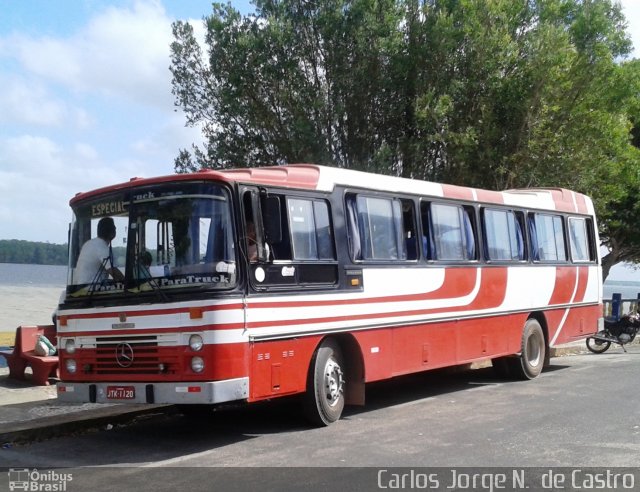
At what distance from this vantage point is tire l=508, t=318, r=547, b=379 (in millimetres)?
13867

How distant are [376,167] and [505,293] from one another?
4614mm

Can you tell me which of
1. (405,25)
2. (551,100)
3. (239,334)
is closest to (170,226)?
(239,334)

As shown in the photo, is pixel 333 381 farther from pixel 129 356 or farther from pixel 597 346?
pixel 597 346

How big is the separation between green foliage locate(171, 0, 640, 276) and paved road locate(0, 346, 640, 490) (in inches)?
271

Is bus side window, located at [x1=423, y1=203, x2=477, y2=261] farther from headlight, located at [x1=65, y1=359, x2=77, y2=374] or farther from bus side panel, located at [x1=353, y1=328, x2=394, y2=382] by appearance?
headlight, located at [x1=65, y1=359, x2=77, y2=374]

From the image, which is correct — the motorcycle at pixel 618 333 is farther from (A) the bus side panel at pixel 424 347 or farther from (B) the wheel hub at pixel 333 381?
(B) the wheel hub at pixel 333 381

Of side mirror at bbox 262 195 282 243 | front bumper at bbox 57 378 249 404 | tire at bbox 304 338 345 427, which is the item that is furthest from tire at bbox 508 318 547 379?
front bumper at bbox 57 378 249 404

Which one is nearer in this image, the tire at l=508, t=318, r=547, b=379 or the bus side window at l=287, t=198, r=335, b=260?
the bus side window at l=287, t=198, r=335, b=260

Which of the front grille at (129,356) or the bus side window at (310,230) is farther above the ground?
the bus side window at (310,230)

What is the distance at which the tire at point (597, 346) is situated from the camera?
19406mm

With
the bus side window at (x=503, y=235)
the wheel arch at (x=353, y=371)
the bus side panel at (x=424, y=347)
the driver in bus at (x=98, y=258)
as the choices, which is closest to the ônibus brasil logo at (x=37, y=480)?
the driver in bus at (x=98, y=258)

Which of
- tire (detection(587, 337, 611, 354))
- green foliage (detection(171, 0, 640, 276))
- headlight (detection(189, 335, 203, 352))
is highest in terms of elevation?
green foliage (detection(171, 0, 640, 276))

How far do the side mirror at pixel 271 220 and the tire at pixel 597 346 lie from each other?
13.1 metres

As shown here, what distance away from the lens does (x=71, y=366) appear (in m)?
8.94
